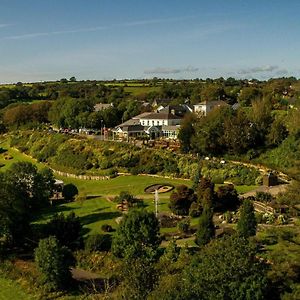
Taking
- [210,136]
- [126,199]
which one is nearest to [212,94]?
[210,136]

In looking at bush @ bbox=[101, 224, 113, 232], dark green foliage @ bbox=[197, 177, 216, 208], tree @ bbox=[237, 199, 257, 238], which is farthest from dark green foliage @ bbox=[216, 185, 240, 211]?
bush @ bbox=[101, 224, 113, 232]

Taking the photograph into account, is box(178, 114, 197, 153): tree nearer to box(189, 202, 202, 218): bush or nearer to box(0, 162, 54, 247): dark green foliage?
box(0, 162, 54, 247): dark green foliage

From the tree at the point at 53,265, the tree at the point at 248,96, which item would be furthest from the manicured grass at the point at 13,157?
the tree at the point at 53,265

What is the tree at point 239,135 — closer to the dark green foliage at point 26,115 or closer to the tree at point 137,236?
the tree at point 137,236

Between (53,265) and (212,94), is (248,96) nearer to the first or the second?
(212,94)

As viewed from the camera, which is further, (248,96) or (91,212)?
(248,96)

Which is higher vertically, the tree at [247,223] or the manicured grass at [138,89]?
the manicured grass at [138,89]
